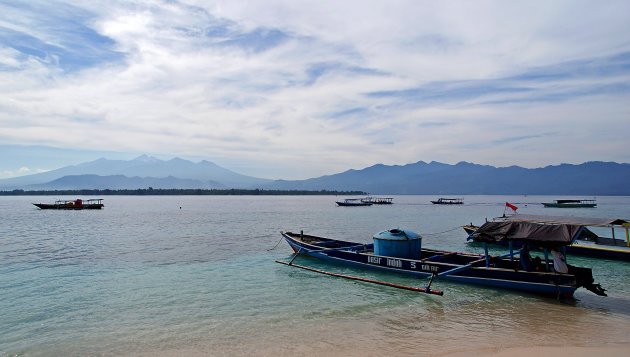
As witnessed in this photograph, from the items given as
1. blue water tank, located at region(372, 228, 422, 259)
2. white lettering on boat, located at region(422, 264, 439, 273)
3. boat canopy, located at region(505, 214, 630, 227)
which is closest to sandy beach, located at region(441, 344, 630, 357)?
boat canopy, located at region(505, 214, 630, 227)

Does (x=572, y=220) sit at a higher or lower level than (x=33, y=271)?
higher

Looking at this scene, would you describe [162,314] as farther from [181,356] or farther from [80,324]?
[181,356]

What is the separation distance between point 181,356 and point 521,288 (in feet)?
42.8

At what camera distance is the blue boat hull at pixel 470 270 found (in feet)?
45.4

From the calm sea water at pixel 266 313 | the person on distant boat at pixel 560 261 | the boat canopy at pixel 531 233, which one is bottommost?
the calm sea water at pixel 266 313

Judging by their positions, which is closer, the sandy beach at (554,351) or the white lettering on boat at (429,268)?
the sandy beach at (554,351)

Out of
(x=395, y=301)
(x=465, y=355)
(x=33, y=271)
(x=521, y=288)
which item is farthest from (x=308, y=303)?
(x=33, y=271)

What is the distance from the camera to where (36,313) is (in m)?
13.2

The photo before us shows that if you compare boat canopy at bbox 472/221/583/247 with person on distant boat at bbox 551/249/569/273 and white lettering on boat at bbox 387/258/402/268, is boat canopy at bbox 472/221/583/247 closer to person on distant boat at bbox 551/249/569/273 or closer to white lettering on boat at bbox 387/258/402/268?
person on distant boat at bbox 551/249/569/273

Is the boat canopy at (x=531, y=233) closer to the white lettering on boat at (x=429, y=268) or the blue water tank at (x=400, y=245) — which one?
the white lettering on boat at (x=429, y=268)

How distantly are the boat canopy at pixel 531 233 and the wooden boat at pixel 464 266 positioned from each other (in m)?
0.06

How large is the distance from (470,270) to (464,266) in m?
0.32

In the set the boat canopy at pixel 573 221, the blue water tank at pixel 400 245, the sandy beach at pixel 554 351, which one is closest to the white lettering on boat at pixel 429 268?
the blue water tank at pixel 400 245

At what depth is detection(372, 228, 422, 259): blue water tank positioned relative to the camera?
60.8ft
